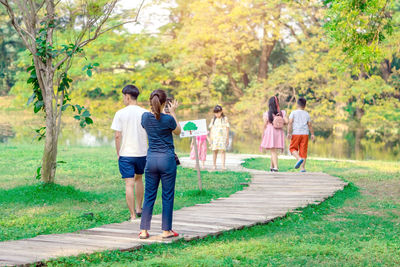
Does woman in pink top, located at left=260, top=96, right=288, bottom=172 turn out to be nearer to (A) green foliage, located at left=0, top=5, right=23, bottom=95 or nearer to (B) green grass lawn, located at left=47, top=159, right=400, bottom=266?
(B) green grass lawn, located at left=47, top=159, right=400, bottom=266

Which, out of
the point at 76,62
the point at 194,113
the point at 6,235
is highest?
the point at 76,62

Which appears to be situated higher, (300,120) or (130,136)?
(300,120)

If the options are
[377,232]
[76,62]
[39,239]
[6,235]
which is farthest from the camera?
[76,62]

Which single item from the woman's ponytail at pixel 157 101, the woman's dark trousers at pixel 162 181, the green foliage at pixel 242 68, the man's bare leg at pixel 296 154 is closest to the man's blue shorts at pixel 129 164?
the woman's dark trousers at pixel 162 181

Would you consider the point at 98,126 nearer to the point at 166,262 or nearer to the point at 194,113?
the point at 194,113

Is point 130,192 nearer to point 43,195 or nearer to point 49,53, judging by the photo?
A: point 43,195

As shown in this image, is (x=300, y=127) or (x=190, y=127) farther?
(x=300, y=127)

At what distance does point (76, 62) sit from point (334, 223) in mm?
28138

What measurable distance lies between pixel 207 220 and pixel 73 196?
10.2 feet

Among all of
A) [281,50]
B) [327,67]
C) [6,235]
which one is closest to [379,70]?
[327,67]

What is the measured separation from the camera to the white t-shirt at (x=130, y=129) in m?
6.78

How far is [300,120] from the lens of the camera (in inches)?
463

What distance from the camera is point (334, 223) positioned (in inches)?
287

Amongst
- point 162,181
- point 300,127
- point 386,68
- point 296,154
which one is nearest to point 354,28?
point 300,127
